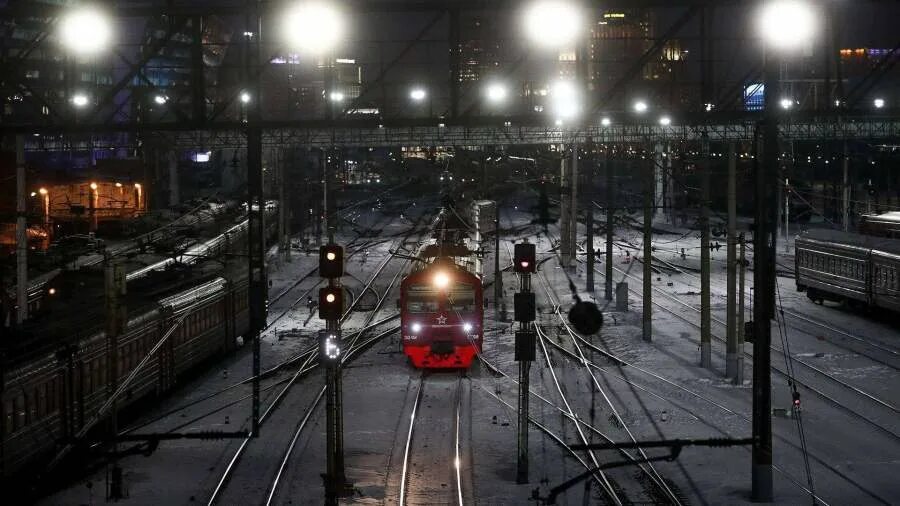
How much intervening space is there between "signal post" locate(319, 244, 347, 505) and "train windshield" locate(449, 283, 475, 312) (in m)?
8.76

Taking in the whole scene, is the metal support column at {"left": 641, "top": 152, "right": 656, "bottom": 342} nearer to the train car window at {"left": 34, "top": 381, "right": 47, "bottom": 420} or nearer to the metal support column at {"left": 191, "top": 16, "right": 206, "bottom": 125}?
the metal support column at {"left": 191, "top": 16, "right": 206, "bottom": 125}

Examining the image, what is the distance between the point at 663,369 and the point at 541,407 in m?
5.15

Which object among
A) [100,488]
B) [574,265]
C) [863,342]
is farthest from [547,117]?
[574,265]

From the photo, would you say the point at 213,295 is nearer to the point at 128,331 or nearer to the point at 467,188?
the point at 128,331

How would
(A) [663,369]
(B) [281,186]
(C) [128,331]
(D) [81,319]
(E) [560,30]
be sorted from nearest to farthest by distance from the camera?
(E) [560,30], (D) [81,319], (C) [128,331], (A) [663,369], (B) [281,186]

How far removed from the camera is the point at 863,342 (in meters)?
27.9

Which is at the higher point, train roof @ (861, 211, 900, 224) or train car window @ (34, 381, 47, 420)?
train roof @ (861, 211, 900, 224)

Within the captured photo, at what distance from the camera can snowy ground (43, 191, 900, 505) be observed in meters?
14.6

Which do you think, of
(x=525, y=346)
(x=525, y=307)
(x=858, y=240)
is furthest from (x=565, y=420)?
(x=858, y=240)

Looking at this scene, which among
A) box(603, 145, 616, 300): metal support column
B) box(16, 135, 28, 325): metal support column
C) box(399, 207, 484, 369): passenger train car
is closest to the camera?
box(16, 135, 28, 325): metal support column

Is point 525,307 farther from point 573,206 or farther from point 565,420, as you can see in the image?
point 573,206

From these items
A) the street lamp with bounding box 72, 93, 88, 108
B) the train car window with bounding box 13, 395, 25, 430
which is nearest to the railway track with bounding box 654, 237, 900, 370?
the street lamp with bounding box 72, 93, 88, 108

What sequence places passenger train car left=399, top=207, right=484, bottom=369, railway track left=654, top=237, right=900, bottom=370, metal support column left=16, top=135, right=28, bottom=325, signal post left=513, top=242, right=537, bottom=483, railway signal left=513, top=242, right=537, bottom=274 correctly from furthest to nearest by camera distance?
railway track left=654, top=237, right=900, bottom=370 → passenger train car left=399, top=207, right=484, bottom=369 → metal support column left=16, top=135, right=28, bottom=325 → railway signal left=513, top=242, right=537, bottom=274 → signal post left=513, top=242, right=537, bottom=483

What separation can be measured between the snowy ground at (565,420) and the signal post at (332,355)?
80 cm
